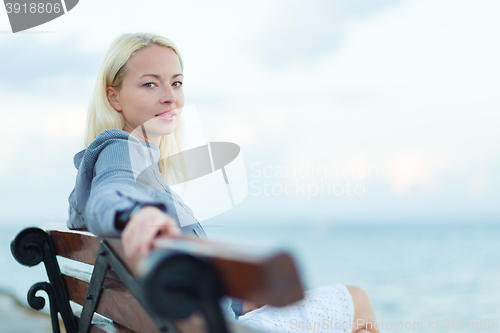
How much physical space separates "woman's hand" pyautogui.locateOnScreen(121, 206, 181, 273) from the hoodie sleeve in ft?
0.10

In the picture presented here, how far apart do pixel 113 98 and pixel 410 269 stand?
60.0 ft

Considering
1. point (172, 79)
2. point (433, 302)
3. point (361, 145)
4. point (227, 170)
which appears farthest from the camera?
point (361, 145)

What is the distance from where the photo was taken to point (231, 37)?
2127 cm

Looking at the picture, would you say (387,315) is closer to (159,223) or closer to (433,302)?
(433,302)

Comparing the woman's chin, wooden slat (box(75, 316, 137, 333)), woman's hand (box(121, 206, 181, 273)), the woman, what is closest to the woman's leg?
the woman

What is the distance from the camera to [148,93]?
56.8 inches

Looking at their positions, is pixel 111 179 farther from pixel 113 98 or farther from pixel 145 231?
pixel 113 98

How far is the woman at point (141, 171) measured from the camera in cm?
62

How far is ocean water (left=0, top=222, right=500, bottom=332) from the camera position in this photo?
1069cm

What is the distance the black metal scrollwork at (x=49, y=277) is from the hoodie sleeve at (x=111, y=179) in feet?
1.21

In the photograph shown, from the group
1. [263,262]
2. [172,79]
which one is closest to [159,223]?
[263,262]

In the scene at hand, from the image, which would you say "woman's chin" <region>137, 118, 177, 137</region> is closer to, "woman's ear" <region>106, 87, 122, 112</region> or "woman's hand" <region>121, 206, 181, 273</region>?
"woman's ear" <region>106, 87, 122, 112</region>

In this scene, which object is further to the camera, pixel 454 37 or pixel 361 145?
pixel 454 37

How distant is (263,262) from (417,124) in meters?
31.4
